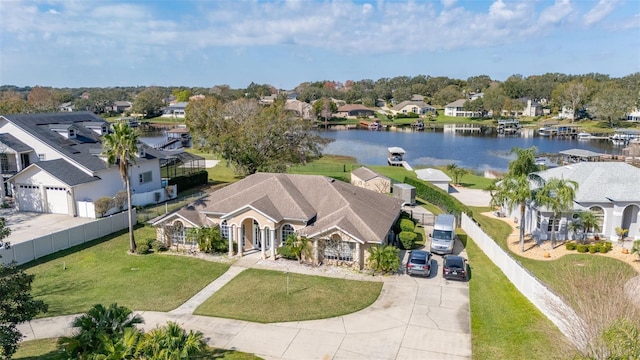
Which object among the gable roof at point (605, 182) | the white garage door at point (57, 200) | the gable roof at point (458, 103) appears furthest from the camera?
the gable roof at point (458, 103)

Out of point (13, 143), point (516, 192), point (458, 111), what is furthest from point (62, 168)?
point (458, 111)

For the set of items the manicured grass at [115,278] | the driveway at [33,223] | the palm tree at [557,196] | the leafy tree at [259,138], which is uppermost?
the leafy tree at [259,138]

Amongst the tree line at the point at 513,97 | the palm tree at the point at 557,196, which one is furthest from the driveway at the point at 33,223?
the tree line at the point at 513,97

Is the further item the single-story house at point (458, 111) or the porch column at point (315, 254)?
the single-story house at point (458, 111)

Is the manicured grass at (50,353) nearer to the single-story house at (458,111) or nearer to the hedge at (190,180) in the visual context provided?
the hedge at (190,180)

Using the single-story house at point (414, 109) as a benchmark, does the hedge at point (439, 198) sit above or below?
below

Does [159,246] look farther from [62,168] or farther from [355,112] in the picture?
[355,112]

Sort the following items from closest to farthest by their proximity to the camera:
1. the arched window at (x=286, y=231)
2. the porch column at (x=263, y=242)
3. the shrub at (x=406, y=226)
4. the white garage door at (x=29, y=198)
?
the porch column at (x=263, y=242) < the arched window at (x=286, y=231) < the shrub at (x=406, y=226) < the white garage door at (x=29, y=198)

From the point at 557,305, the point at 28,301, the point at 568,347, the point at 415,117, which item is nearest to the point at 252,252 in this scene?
the point at 28,301
